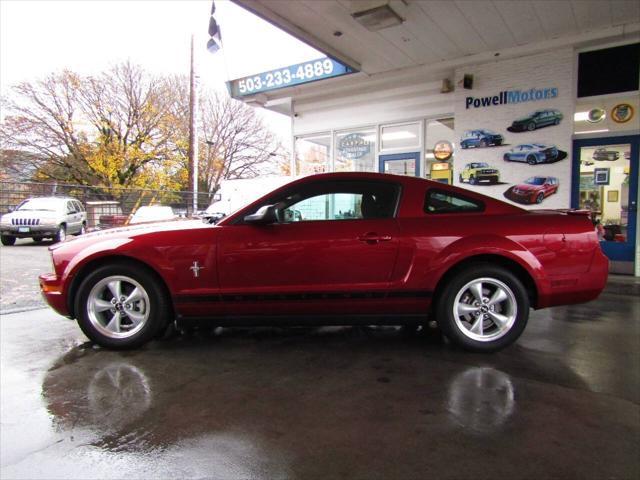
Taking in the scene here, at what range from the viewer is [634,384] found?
3275 millimetres

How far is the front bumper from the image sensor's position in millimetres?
14188

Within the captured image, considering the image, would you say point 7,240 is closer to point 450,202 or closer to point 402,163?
point 402,163

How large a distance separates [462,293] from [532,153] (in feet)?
18.1

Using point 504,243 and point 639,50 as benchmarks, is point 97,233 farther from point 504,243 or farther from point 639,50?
point 639,50

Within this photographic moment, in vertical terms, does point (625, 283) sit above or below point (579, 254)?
below

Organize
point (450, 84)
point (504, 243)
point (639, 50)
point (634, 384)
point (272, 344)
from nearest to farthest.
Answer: point (634, 384) → point (504, 243) → point (272, 344) → point (639, 50) → point (450, 84)

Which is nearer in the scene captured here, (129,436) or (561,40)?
(129,436)

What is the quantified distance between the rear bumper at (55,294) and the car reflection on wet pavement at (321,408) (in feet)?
1.42

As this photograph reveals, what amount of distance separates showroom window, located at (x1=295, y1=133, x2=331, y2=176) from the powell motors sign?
404cm

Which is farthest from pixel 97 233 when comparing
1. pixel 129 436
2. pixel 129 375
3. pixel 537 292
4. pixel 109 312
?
pixel 537 292

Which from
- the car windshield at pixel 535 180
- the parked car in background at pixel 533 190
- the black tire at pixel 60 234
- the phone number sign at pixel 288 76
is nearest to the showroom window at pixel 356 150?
the phone number sign at pixel 288 76

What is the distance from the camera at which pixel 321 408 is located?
2898 mm

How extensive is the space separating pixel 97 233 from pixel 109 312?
767 mm

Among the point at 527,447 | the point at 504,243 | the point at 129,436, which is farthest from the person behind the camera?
the point at 504,243
